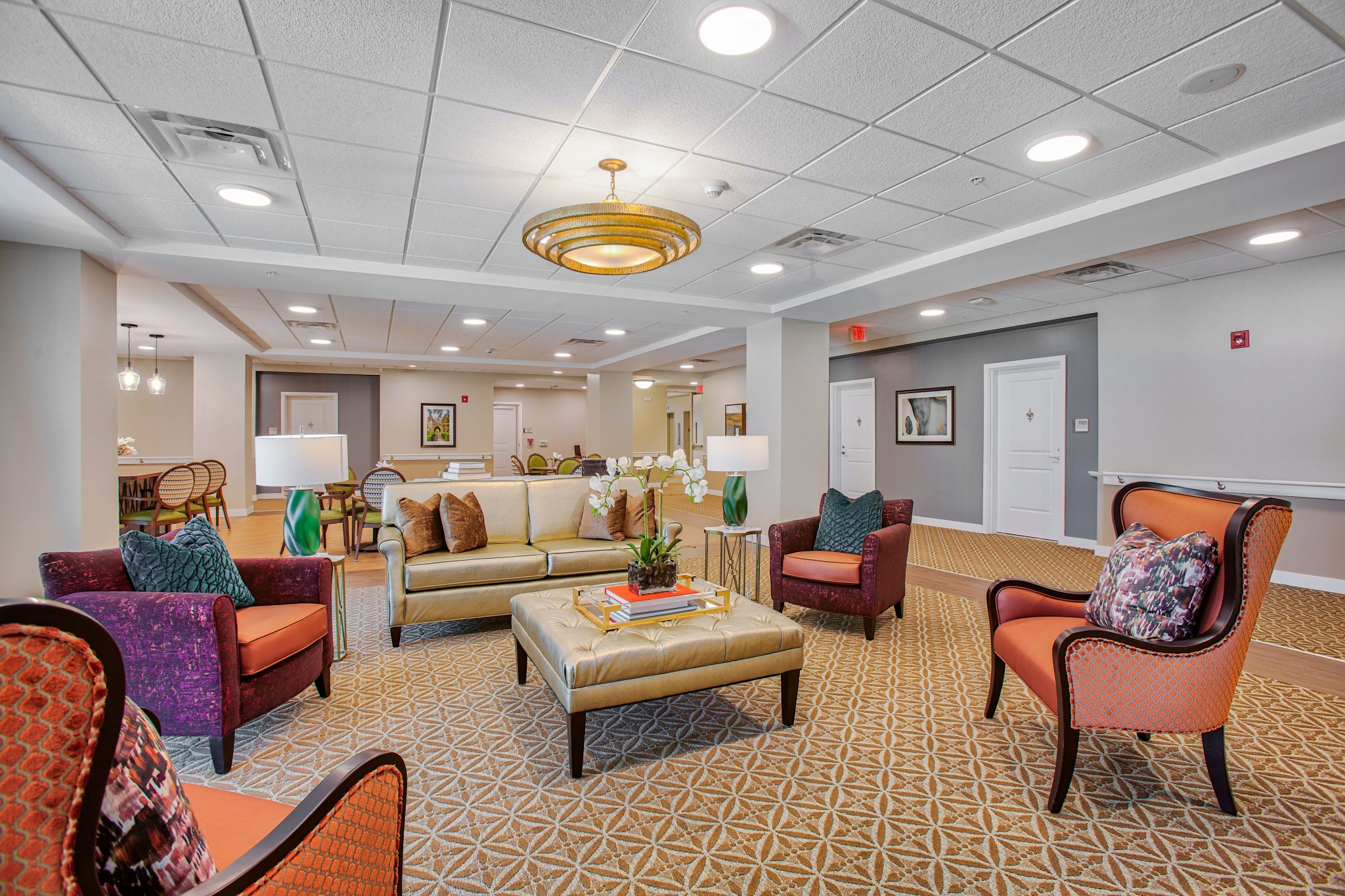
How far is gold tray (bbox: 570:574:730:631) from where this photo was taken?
8.90 feet

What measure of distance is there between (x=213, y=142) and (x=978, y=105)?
350cm

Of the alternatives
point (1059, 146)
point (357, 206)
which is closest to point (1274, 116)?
point (1059, 146)

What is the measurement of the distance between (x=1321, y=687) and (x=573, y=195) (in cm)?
472

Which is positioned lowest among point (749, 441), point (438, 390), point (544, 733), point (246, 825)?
point (544, 733)

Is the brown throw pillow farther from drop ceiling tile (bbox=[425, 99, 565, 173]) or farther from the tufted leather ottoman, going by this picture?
drop ceiling tile (bbox=[425, 99, 565, 173])

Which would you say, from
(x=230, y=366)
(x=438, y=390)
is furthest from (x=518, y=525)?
(x=438, y=390)

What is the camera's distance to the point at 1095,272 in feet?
17.7

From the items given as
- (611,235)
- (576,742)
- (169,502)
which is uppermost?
(611,235)

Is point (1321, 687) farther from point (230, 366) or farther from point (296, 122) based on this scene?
point (230, 366)

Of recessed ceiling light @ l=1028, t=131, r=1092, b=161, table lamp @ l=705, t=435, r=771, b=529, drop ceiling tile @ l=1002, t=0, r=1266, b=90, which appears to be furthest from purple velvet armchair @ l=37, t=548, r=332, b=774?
recessed ceiling light @ l=1028, t=131, r=1092, b=161

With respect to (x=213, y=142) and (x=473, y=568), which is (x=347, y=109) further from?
(x=473, y=568)

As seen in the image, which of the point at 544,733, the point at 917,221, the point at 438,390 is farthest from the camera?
the point at 438,390

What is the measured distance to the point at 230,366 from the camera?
31.1 ft

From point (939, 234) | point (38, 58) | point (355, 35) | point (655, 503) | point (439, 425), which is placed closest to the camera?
point (355, 35)
